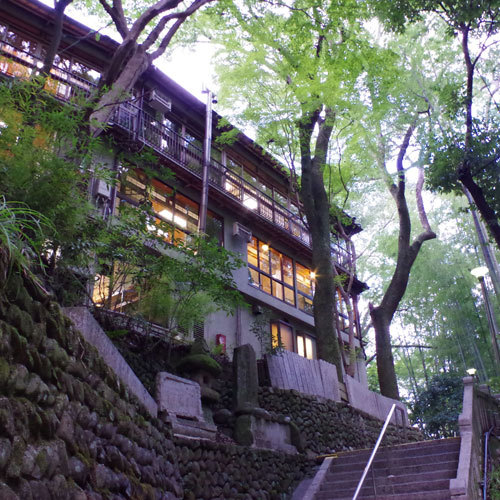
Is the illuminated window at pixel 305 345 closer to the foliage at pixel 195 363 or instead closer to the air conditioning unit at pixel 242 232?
the air conditioning unit at pixel 242 232

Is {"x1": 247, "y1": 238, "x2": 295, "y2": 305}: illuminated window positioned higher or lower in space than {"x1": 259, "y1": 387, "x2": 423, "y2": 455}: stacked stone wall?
higher

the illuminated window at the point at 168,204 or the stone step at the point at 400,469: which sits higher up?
the illuminated window at the point at 168,204

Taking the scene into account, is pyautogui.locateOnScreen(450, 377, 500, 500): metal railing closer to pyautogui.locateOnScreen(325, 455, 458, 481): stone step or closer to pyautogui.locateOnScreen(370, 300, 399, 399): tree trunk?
pyautogui.locateOnScreen(325, 455, 458, 481): stone step

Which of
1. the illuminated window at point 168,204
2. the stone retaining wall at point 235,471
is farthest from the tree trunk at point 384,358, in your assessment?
the stone retaining wall at point 235,471

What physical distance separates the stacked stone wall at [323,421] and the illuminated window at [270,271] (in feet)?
18.1

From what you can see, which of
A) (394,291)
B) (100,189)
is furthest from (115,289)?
(394,291)

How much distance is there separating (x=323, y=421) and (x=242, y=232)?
726cm

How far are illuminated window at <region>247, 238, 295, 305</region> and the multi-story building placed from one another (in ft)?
0.15

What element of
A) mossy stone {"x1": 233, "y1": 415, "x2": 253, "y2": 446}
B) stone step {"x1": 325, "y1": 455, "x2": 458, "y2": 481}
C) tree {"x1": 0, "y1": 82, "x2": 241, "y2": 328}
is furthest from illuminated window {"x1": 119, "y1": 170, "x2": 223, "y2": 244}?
stone step {"x1": 325, "y1": 455, "x2": 458, "y2": 481}

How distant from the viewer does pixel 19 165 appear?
6.19m

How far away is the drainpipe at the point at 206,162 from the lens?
1529 centimetres

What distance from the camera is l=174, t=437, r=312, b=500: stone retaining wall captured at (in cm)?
699

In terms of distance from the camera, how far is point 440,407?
20.0 meters

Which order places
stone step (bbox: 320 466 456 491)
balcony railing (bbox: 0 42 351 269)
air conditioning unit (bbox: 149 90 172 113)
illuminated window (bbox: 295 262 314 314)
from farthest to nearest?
1. illuminated window (bbox: 295 262 314 314)
2. air conditioning unit (bbox: 149 90 172 113)
3. balcony railing (bbox: 0 42 351 269)
4. stone step (bbox: 320 466 456 491)
